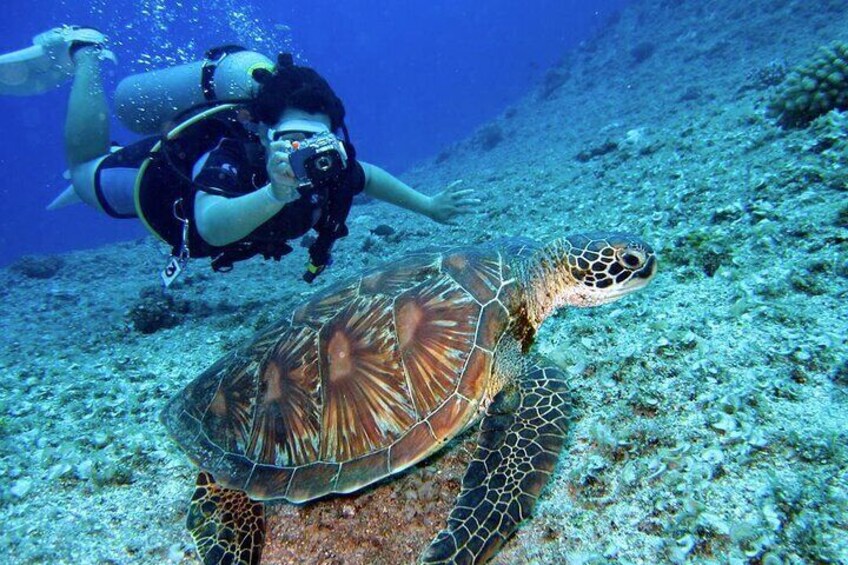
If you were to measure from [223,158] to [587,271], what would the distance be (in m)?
3.66

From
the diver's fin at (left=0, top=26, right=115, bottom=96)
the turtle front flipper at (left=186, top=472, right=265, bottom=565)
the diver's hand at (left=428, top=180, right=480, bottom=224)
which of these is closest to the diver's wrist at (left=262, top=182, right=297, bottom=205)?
the turtle front flipper at (left=186, top=472, right=265, bottom=565)

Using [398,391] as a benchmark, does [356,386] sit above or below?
above

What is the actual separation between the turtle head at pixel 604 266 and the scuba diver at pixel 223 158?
1.90 m

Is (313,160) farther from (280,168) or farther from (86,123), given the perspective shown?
(86,123)

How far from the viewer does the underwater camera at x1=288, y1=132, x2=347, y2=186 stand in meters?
3.00

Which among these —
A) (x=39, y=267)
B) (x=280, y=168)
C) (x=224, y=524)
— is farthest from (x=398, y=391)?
(x=39, y=267)

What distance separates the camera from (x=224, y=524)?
Result: 8.04 feet

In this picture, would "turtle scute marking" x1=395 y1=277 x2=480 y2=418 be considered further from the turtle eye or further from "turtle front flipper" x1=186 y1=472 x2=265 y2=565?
"turtle front flipper" x1=186 y1=472 x2=265 y2=565

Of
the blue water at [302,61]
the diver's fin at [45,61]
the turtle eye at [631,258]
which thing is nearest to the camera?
the turtle eye at [631,258]

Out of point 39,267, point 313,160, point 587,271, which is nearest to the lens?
point 587,271

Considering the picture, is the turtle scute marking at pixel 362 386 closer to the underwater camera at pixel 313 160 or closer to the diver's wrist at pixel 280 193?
the underwater camera at pixel 313 160

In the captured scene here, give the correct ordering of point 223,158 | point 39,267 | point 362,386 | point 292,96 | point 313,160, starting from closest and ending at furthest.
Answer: point 362,386
point 313,160
point 292,96
point 223,158
point 39,267

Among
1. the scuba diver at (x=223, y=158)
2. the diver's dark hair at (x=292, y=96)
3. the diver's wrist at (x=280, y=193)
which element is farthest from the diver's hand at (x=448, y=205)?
the diver's wrist at (x=280, y=193)

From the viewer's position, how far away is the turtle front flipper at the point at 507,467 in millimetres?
1965
